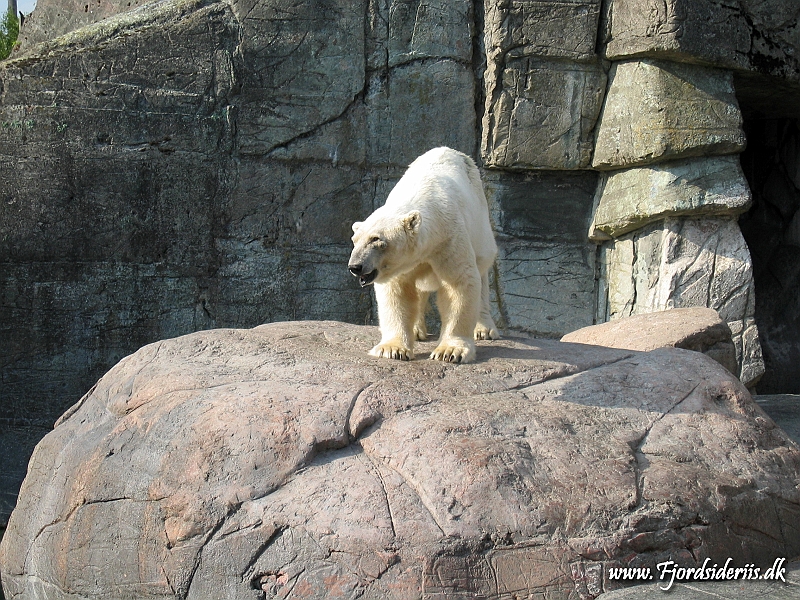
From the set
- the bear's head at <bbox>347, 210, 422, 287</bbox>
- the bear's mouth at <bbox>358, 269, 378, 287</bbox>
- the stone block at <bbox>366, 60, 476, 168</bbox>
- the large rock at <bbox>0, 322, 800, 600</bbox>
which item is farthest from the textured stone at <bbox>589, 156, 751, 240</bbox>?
the bear's mouth at <bbox>358, 269, 378, 287</bbox>

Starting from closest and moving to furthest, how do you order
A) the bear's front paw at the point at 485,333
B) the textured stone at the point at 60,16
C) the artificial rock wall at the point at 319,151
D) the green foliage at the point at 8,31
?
the bear's front paw at the point at 485,333
the artificial rock wall at the point at 319,151
the textured stone at the point at 60,16
the green foliage at the point at 8,31

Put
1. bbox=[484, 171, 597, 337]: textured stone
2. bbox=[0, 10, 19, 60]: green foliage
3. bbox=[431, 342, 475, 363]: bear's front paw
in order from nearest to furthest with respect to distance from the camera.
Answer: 1. bbox=[431, 342, 475, 363]: bear's front paw
2. bbox=[484, 171, 597, 337]: textured stone
3. bbox=[0, 10, 19, 60]: green foliage

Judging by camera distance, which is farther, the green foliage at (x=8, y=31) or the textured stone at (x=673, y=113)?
the green foliage at (x=8, y=31)

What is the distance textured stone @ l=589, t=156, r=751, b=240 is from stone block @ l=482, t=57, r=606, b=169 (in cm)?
78

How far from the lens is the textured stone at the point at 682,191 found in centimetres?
875

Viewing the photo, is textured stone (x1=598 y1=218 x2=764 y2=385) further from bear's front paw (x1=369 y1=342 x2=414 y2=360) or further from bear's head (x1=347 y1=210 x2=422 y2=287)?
bear's head (x1=347 y1=210 x2=422 y2=287)

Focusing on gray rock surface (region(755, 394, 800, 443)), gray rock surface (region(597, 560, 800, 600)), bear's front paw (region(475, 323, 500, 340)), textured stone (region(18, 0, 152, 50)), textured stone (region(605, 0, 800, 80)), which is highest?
textured stone (region(18, 0, 152, 50))

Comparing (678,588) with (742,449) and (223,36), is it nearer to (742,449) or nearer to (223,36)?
(742,449)

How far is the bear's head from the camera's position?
194 inches

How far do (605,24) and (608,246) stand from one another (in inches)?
91.7

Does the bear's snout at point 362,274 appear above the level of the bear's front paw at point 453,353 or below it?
above

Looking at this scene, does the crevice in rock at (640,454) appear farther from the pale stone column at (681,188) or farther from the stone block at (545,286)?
the stone block at (545,286)

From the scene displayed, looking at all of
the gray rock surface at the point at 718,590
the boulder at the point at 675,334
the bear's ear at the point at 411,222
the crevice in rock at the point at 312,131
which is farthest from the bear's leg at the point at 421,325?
the crevice in rock at the point at 312,131

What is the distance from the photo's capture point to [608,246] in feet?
31.5
